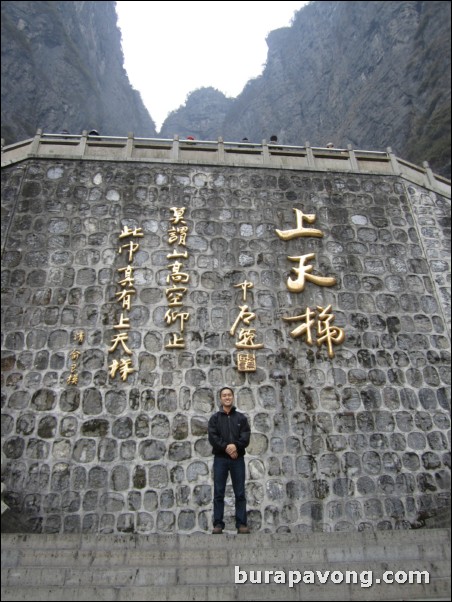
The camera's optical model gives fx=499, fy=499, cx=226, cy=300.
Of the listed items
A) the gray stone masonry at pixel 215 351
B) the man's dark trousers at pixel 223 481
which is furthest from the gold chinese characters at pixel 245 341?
the man's dark trousers at pixel 223 481

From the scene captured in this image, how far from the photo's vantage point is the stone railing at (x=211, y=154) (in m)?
9.34

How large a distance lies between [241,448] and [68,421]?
3.61 meters

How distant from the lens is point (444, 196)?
9789mm

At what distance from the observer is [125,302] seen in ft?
26.2

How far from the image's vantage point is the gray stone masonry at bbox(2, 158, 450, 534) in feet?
22.5

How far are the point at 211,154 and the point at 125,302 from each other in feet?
11.6

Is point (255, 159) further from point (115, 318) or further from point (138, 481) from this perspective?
point (138, 481)

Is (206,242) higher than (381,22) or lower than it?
lower

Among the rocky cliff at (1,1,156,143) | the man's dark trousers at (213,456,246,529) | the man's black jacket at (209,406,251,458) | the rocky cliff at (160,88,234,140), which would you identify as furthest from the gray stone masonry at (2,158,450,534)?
the rocky cliff at (160,88,234,140)

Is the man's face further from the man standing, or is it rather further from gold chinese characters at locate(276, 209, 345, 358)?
gold chinese characters at locate(276, 209, 345, 358)

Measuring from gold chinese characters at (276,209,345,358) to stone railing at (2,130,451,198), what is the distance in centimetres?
146

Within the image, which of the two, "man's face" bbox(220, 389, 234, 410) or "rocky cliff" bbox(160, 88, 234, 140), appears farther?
"rocky cliff" bbox(160, 88, 234, 140)

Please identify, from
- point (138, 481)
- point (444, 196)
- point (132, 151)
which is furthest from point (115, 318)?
point (444, 196)

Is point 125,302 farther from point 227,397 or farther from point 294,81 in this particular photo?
point 294,81
